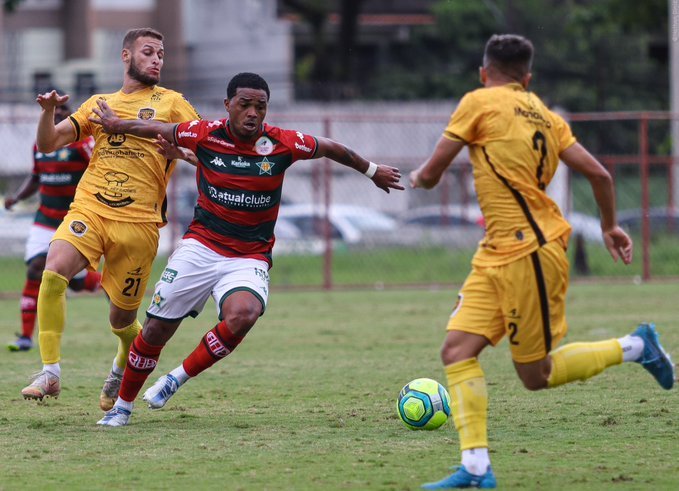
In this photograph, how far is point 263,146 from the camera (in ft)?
24.3

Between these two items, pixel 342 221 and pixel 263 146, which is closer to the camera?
pixel 263 146

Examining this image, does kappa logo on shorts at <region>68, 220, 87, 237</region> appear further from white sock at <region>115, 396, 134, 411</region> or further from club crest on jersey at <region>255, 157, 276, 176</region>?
club crest on jersey at <region>255, 157, 276, 176</region>

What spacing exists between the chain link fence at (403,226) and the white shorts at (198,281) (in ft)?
36.1

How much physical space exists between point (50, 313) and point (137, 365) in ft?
2.70

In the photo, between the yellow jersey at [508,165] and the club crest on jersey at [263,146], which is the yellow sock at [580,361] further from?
the club crest on jersey at [263,146]

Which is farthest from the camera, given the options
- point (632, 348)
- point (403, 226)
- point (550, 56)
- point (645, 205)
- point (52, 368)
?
point (550, 56)

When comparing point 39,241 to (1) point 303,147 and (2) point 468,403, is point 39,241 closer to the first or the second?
(1) point 303,147

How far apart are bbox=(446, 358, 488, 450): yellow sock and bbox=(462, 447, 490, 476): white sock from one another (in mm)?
23

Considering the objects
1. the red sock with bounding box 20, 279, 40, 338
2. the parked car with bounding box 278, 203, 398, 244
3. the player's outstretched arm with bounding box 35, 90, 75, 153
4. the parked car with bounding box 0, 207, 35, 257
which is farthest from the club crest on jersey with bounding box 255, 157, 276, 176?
the parked car with bounding box 0, 207, 35, 257

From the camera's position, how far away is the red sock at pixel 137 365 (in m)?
7.45

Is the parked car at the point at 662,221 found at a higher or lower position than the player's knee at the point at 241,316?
lower

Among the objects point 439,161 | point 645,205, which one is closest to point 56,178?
point 439,161

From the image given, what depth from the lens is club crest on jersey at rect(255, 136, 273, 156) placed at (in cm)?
738

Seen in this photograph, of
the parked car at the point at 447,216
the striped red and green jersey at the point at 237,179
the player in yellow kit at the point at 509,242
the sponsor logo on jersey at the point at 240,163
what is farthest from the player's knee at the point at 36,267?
the parked car at the point at 447,216
